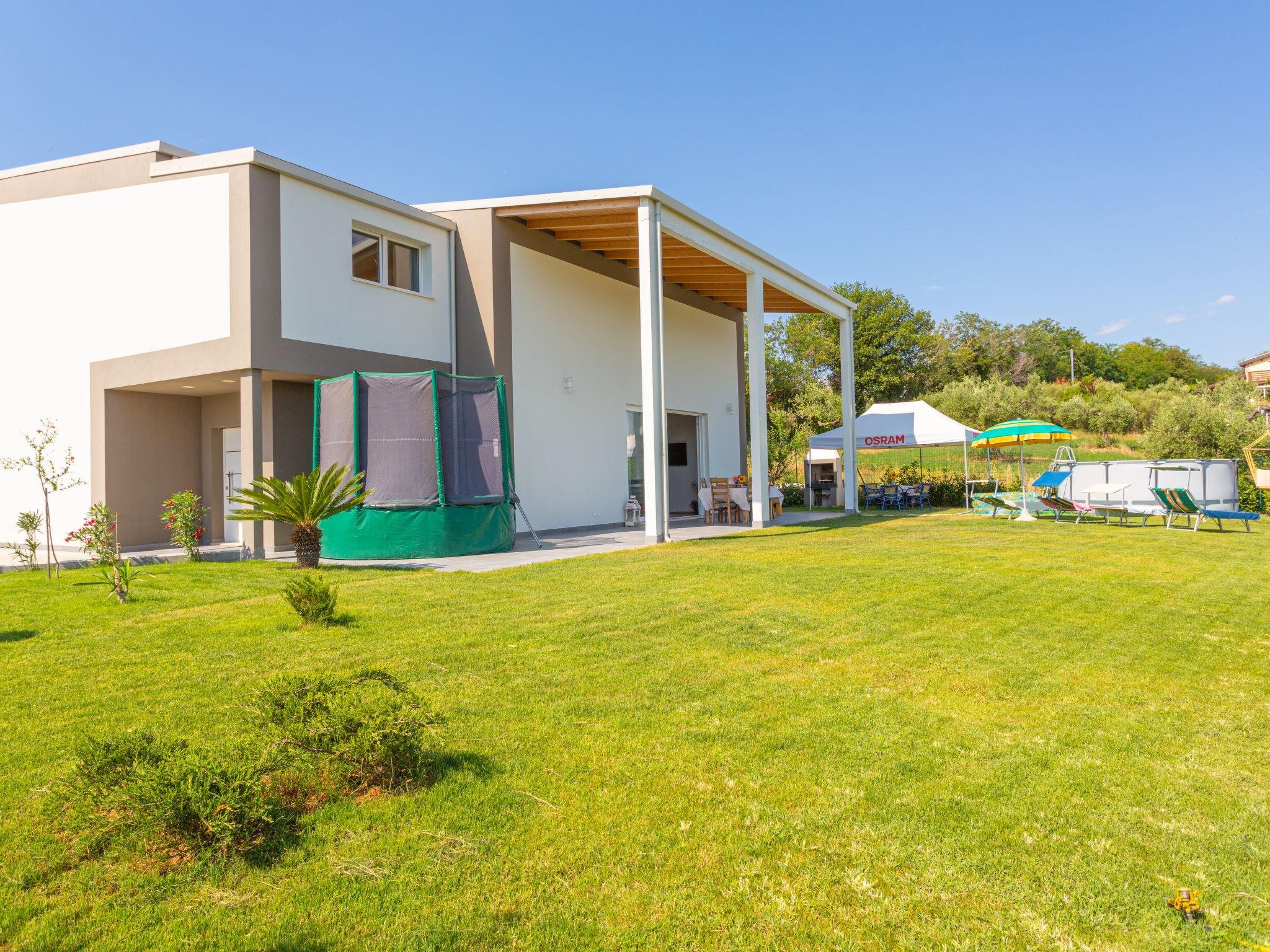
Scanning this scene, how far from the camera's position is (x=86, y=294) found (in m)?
13.3

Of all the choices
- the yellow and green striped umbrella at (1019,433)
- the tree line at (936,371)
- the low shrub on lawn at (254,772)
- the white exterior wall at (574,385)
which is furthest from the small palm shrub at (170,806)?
the tree line at (936,371)

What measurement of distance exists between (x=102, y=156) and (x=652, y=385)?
10128 mm

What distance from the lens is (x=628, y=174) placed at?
13031mm

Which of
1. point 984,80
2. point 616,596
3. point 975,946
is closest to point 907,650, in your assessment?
point 616,596

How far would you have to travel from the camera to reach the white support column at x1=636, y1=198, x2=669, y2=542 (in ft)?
39.4

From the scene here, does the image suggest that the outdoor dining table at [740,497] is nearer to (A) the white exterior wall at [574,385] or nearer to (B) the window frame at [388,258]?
(A) the white exterior wall at [574,385]

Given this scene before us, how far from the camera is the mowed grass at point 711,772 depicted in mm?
2195

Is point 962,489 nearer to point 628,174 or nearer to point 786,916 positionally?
point 628,174

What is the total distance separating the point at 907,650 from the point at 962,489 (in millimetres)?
18093

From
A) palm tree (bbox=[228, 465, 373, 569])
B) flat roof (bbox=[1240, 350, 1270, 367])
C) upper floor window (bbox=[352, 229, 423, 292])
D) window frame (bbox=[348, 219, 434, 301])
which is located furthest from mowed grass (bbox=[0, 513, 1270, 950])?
flat roof (bbox=[1240, 350, 1270, 367])

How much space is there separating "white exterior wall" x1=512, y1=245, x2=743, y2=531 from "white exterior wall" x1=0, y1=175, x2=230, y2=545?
16.6 feet

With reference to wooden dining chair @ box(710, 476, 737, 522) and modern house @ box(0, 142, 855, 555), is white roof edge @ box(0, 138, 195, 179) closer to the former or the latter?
modern house @ box(0, 142, 855, 555)

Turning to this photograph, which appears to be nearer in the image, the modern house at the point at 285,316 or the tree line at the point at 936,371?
the modern house at the point at 285,316

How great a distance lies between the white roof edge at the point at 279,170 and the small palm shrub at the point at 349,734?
10.1 metres
